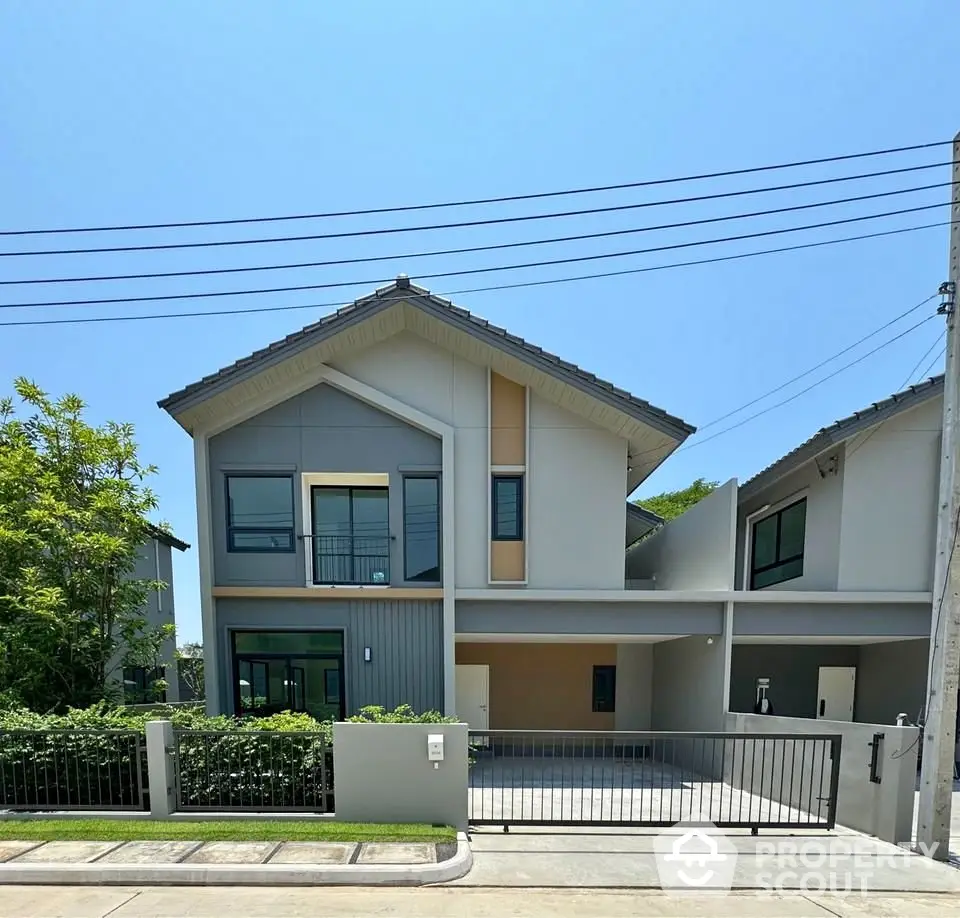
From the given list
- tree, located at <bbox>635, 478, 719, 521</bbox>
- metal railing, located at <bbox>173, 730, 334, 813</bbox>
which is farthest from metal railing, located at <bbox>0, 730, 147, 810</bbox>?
tree, located at <bbox>635, 478, 719, 521</bbox>

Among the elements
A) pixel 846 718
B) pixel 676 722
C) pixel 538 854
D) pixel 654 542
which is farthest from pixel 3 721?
pixel 846 718

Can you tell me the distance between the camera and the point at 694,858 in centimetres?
527

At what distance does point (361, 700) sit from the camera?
29.5 ft

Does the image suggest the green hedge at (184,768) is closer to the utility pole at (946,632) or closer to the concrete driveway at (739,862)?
the concrete driveway at (739,862)

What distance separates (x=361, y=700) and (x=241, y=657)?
2244mm

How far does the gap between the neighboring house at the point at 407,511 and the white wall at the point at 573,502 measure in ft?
0.08

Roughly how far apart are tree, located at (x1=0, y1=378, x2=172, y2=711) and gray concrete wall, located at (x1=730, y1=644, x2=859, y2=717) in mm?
11316

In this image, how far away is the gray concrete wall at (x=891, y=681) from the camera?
9.62 metres

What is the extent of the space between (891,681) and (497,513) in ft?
27.8

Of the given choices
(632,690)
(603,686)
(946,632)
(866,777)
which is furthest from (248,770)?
A: (632,690)

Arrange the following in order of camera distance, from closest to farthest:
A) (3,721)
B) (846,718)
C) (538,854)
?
(538,854) → (3,721) → (846,718)

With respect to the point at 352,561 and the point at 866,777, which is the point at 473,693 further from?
the point at 866,777

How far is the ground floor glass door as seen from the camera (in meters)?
9.15

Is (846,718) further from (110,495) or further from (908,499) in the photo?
(110,495)
